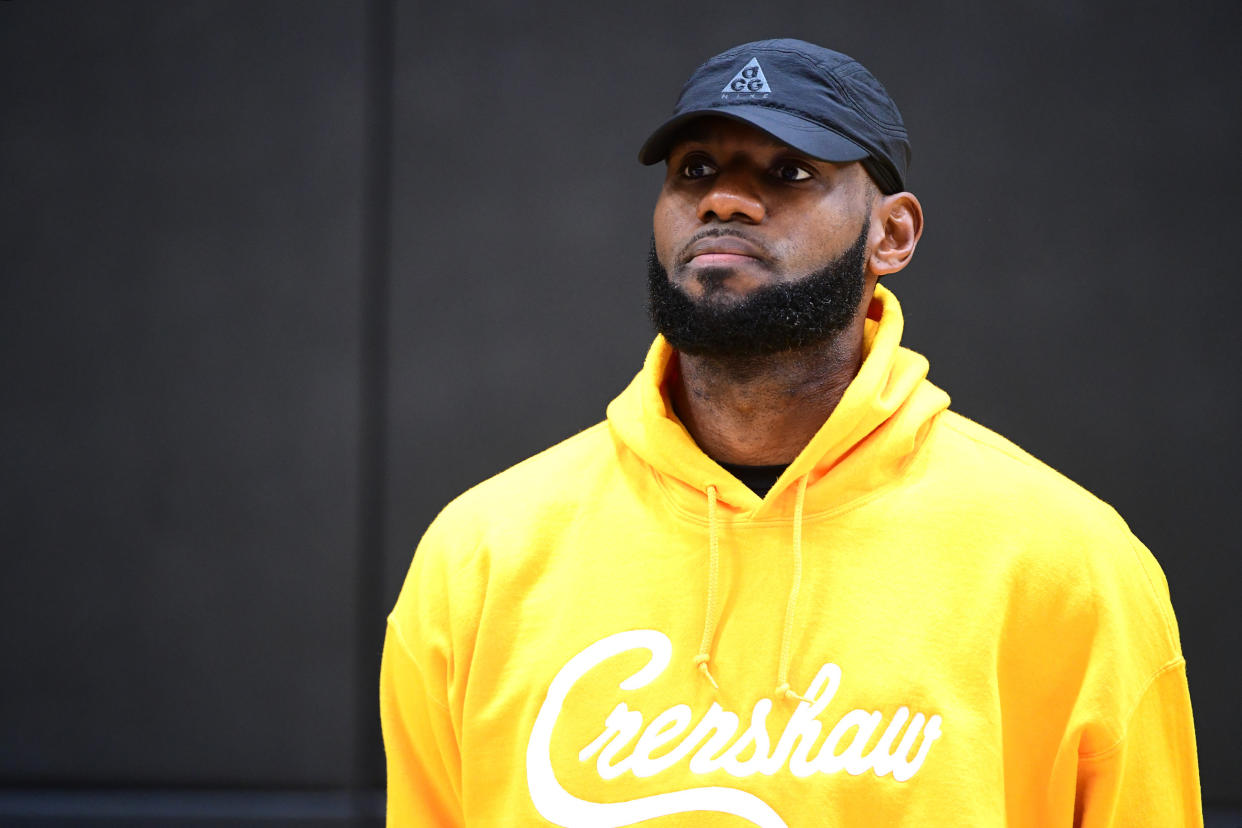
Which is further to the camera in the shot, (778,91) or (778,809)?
(778,91)

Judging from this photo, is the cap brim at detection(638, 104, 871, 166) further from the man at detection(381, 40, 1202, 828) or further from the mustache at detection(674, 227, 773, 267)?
the mustache at detection(674, 227, 773, 267)

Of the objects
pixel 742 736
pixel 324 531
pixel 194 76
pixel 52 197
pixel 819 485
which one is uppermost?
pixel 194 76

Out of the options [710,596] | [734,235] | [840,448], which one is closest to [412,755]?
[710,596]

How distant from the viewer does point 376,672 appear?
2348 millimetres

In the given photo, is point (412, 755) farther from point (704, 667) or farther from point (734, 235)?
point (734, 235)

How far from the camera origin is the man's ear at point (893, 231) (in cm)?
161

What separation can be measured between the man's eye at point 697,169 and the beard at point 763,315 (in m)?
0.16

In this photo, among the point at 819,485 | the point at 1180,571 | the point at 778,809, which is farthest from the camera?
the point at 1180,571

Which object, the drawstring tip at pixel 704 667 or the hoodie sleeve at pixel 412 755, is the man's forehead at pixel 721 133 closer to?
the drawstring tip at pixel 704 667

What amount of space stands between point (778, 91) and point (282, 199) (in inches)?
50.1

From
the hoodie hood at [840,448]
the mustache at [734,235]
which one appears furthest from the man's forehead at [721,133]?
the hoodie hood at [840,448]

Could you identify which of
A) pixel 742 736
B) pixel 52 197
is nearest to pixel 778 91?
pixel 742 736

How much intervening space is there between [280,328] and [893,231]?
135 cm

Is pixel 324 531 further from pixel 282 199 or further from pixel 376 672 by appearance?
pixel 282 199
